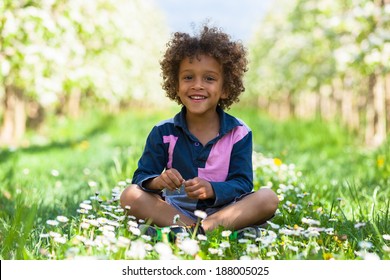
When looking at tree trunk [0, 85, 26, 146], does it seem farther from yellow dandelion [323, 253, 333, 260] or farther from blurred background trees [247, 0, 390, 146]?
yellow dandelion [323, 253, 333, 260]

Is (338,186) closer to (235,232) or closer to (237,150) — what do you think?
(237,150)

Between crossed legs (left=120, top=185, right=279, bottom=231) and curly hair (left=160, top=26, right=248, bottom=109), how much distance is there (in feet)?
2.53

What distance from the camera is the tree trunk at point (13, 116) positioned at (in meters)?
11.1

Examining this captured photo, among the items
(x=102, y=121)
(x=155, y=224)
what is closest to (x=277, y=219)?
(x=155, y=224)

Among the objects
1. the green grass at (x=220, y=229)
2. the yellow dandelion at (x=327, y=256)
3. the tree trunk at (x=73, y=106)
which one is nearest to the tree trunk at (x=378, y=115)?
the green grass at (x=220, y=229)

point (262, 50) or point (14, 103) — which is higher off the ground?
point (262, 50)

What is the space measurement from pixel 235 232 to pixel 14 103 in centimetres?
932

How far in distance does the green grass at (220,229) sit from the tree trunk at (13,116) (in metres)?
2.42

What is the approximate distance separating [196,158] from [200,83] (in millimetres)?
424

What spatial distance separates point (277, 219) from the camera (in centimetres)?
344

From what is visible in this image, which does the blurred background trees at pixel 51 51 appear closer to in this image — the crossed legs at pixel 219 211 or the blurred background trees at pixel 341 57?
the crossed legs at pixel 219 211

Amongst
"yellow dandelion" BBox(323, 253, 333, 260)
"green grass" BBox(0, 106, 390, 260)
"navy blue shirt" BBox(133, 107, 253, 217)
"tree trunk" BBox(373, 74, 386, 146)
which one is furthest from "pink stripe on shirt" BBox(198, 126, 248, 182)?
"tree trunk" BBox(373, 74, 386, 146)

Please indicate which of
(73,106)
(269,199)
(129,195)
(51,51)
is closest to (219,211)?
(269,199)

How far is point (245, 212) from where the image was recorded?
123 inches
